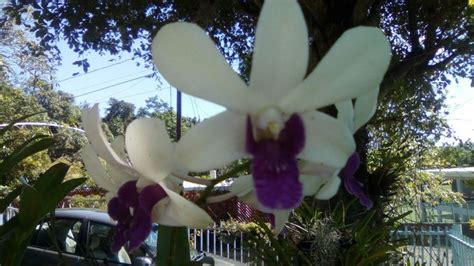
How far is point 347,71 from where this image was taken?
0.52 metres

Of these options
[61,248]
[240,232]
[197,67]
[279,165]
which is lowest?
[61,248]

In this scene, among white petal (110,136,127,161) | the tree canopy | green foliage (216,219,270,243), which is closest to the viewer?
white petal (110,136,127,161)

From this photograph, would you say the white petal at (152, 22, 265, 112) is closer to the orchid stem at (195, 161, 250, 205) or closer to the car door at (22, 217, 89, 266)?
the orchid stem at (195, 161, 250, 205)

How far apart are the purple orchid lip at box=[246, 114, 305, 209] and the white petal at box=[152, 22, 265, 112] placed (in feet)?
0.15

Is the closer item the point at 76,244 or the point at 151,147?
the point at 151,147

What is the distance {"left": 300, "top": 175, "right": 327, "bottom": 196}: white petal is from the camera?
652mm

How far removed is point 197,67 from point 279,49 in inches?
3.7

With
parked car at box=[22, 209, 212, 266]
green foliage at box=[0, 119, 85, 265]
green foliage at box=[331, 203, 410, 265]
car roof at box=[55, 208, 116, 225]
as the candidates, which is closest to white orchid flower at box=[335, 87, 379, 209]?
green foliage at box=[0, 119, 85, 265]

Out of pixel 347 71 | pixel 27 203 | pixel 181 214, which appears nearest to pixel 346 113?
pixel 347 71

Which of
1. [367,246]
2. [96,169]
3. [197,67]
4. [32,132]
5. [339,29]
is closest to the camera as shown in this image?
[197,67]

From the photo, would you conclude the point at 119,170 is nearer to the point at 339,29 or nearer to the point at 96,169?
the point at 96,169

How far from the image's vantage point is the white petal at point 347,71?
1.65 feet

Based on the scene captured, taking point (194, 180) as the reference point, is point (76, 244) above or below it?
below

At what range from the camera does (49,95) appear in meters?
A: 33.8
